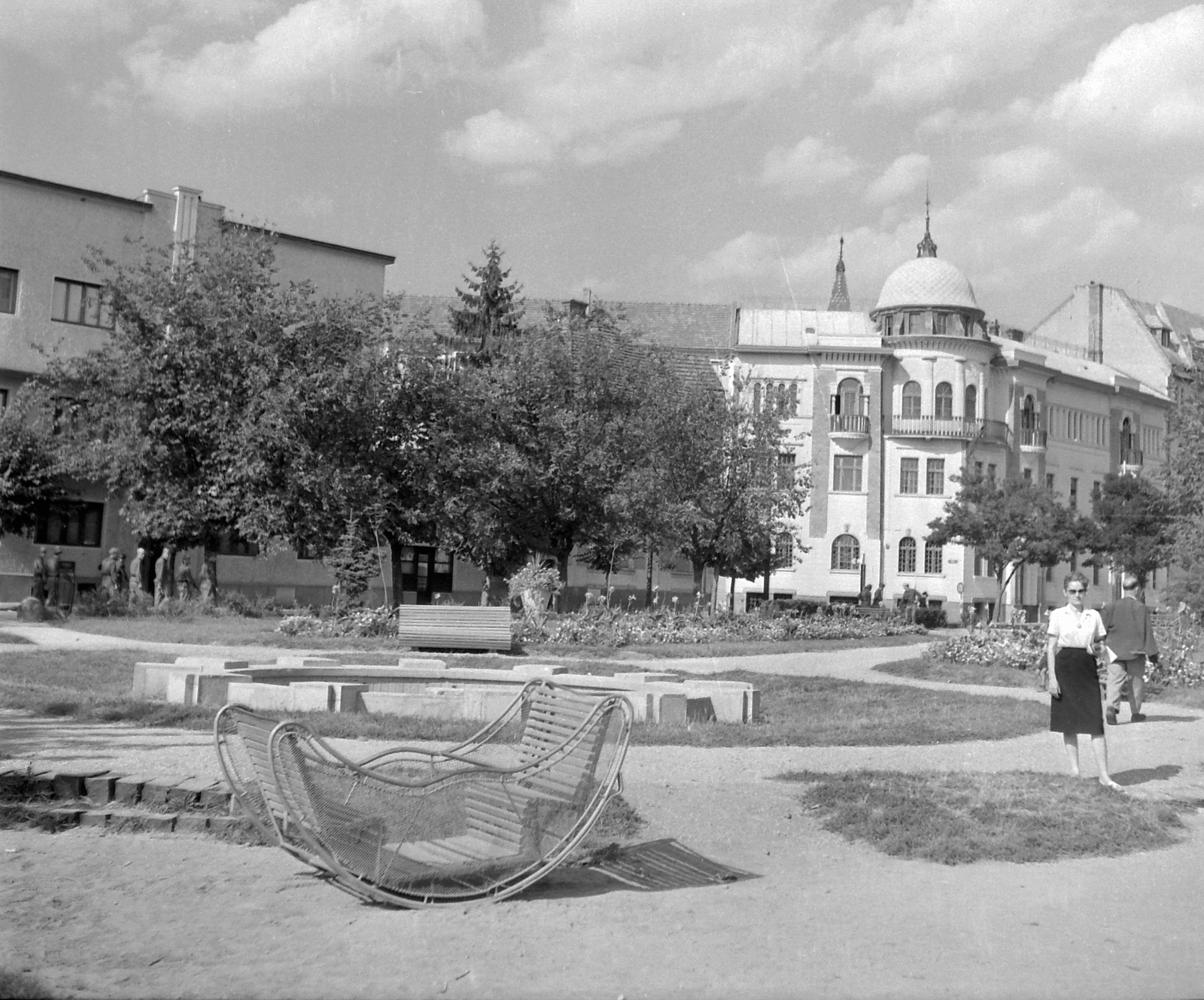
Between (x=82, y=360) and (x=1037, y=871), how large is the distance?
3296 centimetres

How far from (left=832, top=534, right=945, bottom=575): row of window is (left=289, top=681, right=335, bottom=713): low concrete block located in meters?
54.9

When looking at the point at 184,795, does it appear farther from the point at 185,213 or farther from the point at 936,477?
the point at 936,477

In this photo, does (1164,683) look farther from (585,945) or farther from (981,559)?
(981,559)

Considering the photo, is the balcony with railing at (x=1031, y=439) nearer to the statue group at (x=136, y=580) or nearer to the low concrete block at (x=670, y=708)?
the statue group at (x=136, y=580)

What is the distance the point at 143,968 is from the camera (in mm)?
5668

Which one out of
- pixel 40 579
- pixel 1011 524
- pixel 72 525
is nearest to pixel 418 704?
pixel 40 579

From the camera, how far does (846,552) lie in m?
67.0

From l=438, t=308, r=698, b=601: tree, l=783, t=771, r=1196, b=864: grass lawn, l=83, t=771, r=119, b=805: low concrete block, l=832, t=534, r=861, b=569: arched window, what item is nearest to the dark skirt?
l=783, t=771, r=1196, b=864: grass lawn

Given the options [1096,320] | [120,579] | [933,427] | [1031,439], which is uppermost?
[1096,320]

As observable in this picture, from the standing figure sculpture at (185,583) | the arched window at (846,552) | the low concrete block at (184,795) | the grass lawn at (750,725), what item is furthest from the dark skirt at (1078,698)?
the arched window at (846,552)

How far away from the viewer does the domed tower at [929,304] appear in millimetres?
69688

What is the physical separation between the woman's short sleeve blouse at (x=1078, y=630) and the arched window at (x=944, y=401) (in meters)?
59.2

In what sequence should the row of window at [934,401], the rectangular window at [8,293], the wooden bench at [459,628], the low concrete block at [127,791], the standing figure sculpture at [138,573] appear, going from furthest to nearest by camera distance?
the row of window at [934,401] < the rectangular window at [8,293] < the standing figure sculpture at [138,573] < the wooden bench at [459,628] < the low concrete block at [127,791]

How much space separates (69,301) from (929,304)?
41.7m
